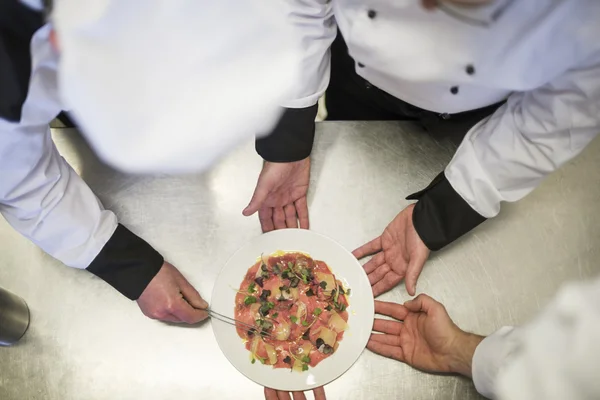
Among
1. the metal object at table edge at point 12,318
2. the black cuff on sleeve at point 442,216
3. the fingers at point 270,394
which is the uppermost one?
the black cuff on sleeve at point 442,216

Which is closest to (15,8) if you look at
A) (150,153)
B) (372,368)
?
(150,153)

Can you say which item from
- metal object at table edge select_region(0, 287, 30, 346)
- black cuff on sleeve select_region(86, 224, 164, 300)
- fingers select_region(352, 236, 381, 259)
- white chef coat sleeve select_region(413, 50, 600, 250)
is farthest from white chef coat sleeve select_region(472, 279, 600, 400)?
metal object at table edge select_region(0, 287, 30, 346)

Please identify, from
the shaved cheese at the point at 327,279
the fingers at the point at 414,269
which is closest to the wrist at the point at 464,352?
the fingers at the point at 414,269

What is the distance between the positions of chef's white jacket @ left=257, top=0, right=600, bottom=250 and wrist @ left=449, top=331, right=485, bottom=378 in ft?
0.47

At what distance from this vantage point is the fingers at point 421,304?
2.37ft

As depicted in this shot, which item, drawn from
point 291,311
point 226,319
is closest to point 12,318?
point 226,319

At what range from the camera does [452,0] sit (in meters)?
0.46

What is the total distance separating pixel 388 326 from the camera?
0.74 m

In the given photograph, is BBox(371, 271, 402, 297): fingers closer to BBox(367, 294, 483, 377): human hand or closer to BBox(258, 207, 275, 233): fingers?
BBox(367, 294, 483, 377): human hand

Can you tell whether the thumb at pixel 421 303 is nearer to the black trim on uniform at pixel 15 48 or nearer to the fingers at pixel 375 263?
the fingers at pixel 375 263

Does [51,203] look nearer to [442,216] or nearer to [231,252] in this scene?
[231,252]

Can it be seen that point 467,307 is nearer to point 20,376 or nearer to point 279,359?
point 279,359

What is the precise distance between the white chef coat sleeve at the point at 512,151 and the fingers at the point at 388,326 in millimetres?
136

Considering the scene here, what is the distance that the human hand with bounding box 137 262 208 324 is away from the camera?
2.31 ft
